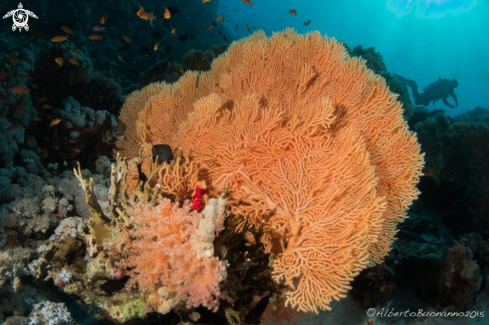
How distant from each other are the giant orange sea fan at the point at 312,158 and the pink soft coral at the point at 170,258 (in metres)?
0.91

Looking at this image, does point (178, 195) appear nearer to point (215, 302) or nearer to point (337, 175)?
point (215, 302)

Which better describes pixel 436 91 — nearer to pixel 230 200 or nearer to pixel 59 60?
pixel 230 200

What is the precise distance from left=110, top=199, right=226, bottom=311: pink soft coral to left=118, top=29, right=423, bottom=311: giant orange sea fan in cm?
91

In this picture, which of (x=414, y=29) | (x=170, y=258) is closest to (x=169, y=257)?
(x=170, y=258)

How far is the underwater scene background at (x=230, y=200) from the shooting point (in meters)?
2.67

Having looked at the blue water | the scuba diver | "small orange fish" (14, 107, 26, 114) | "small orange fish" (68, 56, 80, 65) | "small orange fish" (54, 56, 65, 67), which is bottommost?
"small orange fish" (14, 107, 26, 114)

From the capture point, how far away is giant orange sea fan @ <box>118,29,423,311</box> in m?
2.75

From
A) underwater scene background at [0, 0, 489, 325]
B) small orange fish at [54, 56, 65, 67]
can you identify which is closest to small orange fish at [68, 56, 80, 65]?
underwater scene background at [0, 0, 489, 325]

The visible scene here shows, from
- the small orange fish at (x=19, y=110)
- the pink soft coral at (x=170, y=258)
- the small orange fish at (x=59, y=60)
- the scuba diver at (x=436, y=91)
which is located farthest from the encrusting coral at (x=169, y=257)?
the scuba diver at (x=436, y=91)

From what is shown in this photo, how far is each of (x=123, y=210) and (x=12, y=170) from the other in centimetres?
381

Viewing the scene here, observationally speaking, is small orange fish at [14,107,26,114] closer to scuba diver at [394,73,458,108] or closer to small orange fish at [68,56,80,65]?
small orange fish at [68,56,80,65]

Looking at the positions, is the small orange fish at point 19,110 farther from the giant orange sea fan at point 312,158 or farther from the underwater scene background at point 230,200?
the giant orange sea fan at point 312,158

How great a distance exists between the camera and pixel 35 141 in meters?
6.02

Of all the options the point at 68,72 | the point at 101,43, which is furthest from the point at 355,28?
the point at 68,72
